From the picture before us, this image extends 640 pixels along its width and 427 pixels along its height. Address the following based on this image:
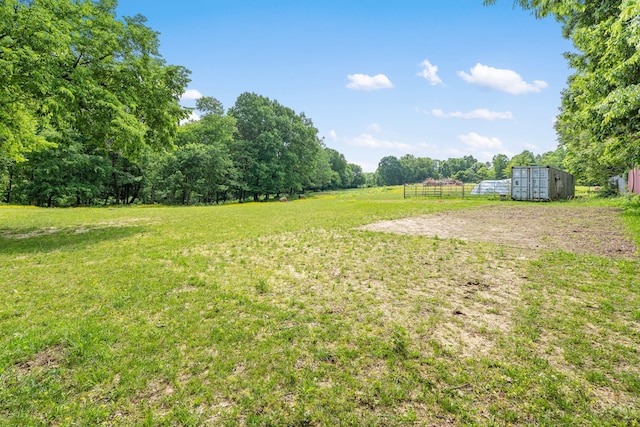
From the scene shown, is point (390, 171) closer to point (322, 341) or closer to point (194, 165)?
point (194, 165)

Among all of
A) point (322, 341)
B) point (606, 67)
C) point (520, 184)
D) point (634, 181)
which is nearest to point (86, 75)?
point (322, 341)

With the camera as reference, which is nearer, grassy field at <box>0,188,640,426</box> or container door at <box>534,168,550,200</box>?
grassy field at <box>0,188,640,426</box>

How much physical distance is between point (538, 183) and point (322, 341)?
30604 mm

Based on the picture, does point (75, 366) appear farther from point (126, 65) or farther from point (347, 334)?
point (126, 65)

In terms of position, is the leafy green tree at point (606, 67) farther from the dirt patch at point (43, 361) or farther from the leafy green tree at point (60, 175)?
the leafy green tree at point (60, 175)

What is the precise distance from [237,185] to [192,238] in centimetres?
3164

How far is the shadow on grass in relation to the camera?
340 inches

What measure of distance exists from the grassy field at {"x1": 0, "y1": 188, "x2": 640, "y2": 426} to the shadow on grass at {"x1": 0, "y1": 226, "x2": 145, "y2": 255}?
1.47 metres

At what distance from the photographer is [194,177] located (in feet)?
118

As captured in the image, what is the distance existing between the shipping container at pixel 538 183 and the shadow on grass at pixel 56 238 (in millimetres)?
31031

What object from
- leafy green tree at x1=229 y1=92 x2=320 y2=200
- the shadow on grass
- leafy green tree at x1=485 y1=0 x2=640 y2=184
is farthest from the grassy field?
leafy green tree at x1=229 y1=92 x2=320 y2=200

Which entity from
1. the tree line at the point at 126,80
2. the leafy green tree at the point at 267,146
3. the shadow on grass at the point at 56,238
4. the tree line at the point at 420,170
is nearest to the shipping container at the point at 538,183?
the tree line at the point at 126,80

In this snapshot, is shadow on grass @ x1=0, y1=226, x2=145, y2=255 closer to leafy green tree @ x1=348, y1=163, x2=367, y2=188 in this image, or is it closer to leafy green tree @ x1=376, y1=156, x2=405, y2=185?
leafy green tree @ x1=348, y1=163, x2=367, y2=188

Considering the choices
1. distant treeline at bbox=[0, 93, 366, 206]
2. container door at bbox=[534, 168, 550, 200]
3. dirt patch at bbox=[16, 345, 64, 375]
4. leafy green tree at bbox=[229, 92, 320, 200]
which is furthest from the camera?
leafy green tree at bbox=[229, 92, 320, 200]
